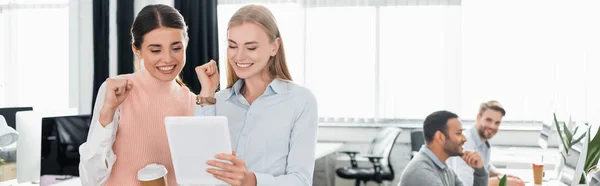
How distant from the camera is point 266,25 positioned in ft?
4.50

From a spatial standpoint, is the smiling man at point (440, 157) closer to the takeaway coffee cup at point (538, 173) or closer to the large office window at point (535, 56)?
the takeaway coffee cup at point (538, 173)

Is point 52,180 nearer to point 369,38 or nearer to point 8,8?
point 369,38

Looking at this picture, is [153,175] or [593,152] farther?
[593,152]

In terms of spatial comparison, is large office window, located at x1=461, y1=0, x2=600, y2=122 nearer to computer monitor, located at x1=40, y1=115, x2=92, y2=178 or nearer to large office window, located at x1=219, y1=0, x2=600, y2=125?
large office window, located at x1=219, y1=0, x2=600, y2=125

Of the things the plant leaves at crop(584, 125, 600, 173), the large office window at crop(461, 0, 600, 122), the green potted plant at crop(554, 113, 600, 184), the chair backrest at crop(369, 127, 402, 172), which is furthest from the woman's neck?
the large office window at crop(461, 0, 600, 122)

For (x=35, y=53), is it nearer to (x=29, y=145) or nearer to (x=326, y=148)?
(x=326, y=148)

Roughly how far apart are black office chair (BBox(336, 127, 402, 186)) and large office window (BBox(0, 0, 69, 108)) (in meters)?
Result: 3.23

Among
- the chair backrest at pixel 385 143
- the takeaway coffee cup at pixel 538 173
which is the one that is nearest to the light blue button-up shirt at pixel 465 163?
the takeaway coffee cup at pixel 538 173

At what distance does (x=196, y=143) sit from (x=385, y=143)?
421 cm

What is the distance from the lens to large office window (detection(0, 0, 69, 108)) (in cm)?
648

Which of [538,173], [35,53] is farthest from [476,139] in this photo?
[35,53]

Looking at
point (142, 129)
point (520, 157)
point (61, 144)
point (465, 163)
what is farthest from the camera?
point (520, 157)

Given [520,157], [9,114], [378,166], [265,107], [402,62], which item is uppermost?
[402,62]

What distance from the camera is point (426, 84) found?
18.2 ft
